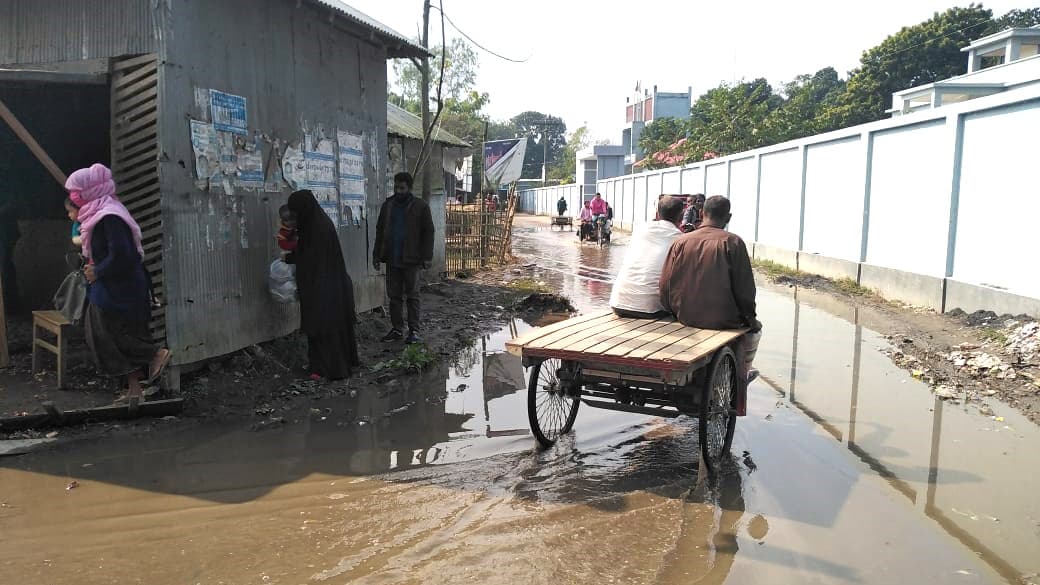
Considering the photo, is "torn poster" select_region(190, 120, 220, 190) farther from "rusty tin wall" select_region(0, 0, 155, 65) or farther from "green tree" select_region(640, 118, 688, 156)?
"green tree" select_region(640, 118, 688, 156)

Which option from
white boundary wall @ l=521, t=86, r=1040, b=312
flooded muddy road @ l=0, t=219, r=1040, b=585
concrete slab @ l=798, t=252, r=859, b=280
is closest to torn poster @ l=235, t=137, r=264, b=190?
flooded muddy road @ l=0, t=219, r=1040, b=585

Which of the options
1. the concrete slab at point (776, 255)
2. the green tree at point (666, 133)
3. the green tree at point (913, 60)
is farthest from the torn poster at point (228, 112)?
the green tree at point (913, 60)

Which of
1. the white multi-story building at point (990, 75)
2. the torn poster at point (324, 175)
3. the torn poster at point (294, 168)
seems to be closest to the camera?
the torn poster at point (294, 168)

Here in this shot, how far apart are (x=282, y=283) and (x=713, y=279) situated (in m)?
4.02

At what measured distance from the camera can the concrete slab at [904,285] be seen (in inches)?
410

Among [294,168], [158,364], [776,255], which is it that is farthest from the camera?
[776,255]

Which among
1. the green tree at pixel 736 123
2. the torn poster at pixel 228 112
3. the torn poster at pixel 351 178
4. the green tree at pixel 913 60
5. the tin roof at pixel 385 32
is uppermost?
the green tree at pixel 913 60

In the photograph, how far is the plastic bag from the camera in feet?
22.4

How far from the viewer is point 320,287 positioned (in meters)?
6.70

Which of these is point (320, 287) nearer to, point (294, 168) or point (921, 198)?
point (294, 168)

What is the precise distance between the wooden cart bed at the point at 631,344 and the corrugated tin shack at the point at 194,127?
296 centimetres

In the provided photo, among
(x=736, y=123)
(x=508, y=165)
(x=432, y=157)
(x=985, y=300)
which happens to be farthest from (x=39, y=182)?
(x=736, y=123)

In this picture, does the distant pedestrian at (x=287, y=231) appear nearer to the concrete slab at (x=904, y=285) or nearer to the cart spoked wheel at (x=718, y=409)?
the cart spoked wheel at (x=718, y=409)

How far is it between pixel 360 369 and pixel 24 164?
149 inches
